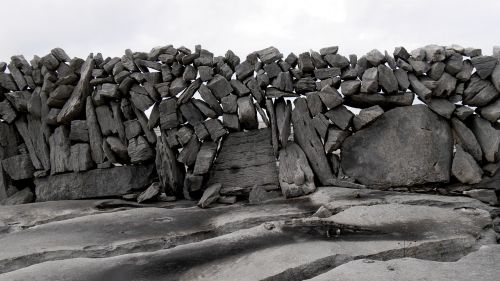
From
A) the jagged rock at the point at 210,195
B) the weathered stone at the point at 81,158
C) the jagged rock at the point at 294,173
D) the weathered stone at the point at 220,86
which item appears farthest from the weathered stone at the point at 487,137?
the weathered stone at the point at 81,158

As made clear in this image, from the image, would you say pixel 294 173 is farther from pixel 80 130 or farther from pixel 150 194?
pixel 80 130

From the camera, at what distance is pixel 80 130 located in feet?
32.2

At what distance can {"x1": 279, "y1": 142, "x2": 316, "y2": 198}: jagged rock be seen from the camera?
8289 mm

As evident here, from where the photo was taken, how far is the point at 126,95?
9539mm

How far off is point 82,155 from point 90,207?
1.68 metres

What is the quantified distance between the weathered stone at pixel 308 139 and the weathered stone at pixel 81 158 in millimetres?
4723

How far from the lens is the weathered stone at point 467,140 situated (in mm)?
8109

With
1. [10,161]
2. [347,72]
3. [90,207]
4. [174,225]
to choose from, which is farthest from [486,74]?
[10,161]

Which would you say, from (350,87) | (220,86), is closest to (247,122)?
(220,86)

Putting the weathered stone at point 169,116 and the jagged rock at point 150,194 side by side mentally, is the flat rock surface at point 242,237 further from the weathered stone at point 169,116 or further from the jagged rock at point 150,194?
the weathered stone at point 169,116

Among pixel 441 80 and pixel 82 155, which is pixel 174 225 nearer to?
pixel 82 155

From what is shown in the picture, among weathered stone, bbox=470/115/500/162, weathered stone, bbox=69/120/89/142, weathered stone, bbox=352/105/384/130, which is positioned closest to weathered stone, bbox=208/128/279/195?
weathered stone, bbox=352/105/384/130

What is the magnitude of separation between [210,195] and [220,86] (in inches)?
91.0

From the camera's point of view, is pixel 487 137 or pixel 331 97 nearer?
pixel 487 137
